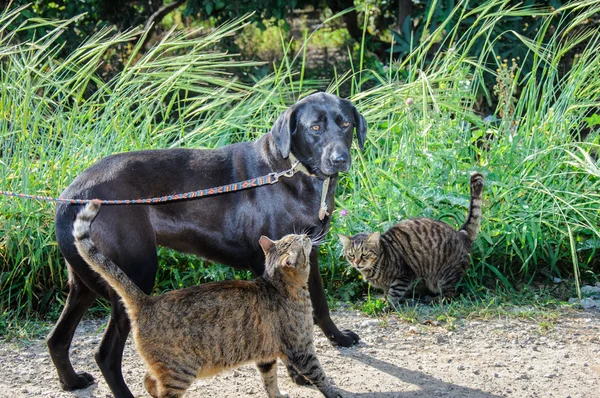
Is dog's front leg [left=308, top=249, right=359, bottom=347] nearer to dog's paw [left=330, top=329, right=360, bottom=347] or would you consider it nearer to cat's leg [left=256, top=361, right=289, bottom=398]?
dog's paw [left=330, top=329, right=360, bottom=347]

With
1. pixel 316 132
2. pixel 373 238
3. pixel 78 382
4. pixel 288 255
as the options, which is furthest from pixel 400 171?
pixel 78 382

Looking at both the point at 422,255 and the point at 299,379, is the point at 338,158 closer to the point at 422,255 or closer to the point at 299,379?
the point at 299,379

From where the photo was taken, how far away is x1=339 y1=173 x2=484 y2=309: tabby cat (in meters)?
5.30

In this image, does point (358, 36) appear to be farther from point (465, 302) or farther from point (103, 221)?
point (103, 221)

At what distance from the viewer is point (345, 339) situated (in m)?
4.78

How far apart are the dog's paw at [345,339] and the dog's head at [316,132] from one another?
970mm

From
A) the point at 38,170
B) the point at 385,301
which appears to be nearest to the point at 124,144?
the point at 38,170

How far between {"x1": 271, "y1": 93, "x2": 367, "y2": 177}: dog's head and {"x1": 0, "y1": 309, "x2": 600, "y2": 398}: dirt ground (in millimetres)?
1088

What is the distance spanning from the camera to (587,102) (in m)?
6.09

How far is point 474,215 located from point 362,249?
2.55ft

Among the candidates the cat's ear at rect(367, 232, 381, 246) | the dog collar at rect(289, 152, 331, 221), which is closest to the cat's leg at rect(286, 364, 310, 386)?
the dog collar at rect(289, 152, 331, 221)

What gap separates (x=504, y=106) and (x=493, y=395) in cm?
284

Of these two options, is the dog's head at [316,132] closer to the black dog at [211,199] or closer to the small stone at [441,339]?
the black dog at [211,199]

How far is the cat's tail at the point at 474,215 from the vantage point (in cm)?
527
